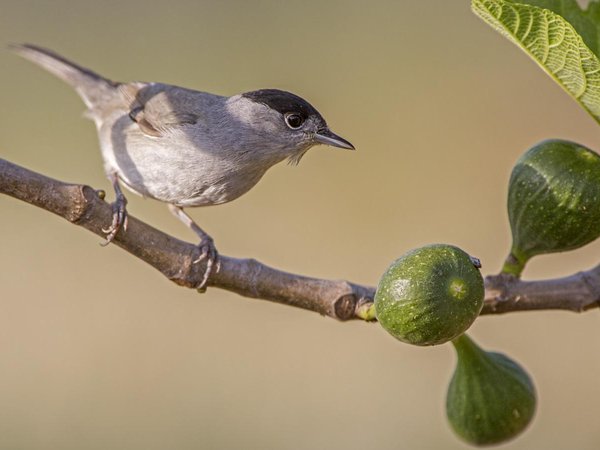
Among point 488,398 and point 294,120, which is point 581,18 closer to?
point 488,398

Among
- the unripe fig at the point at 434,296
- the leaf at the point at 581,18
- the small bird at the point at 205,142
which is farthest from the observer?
the small bird at the point at 205,142

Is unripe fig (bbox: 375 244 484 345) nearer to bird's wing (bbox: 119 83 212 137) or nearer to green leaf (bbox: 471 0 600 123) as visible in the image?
green leaf (bbox: 471 0 600 123)

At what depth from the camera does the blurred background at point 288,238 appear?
757 centimetres

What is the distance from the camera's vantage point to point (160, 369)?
8094 mm

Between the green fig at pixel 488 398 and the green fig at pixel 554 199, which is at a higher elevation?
the green fig at pixel 554 199

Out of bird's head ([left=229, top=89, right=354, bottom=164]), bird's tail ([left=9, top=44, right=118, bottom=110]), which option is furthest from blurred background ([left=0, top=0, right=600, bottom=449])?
bird's head ([left=229, top=89, right=354, bottom=164])

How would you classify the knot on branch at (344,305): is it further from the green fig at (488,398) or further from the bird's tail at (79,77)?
the bird's tail at (79,77)

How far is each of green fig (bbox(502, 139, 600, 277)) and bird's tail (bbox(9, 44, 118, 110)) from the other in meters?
3.64

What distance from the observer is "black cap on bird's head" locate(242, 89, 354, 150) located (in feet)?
15.3

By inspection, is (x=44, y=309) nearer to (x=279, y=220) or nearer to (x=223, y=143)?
(x=279, y=220)

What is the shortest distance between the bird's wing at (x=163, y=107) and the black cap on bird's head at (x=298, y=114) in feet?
1.61

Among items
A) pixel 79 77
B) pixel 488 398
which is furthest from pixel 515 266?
pixel 79 77

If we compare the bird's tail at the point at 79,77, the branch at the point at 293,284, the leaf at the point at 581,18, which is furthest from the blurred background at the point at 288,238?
the leaf at the point at 581,18

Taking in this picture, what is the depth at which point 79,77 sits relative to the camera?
629cm
